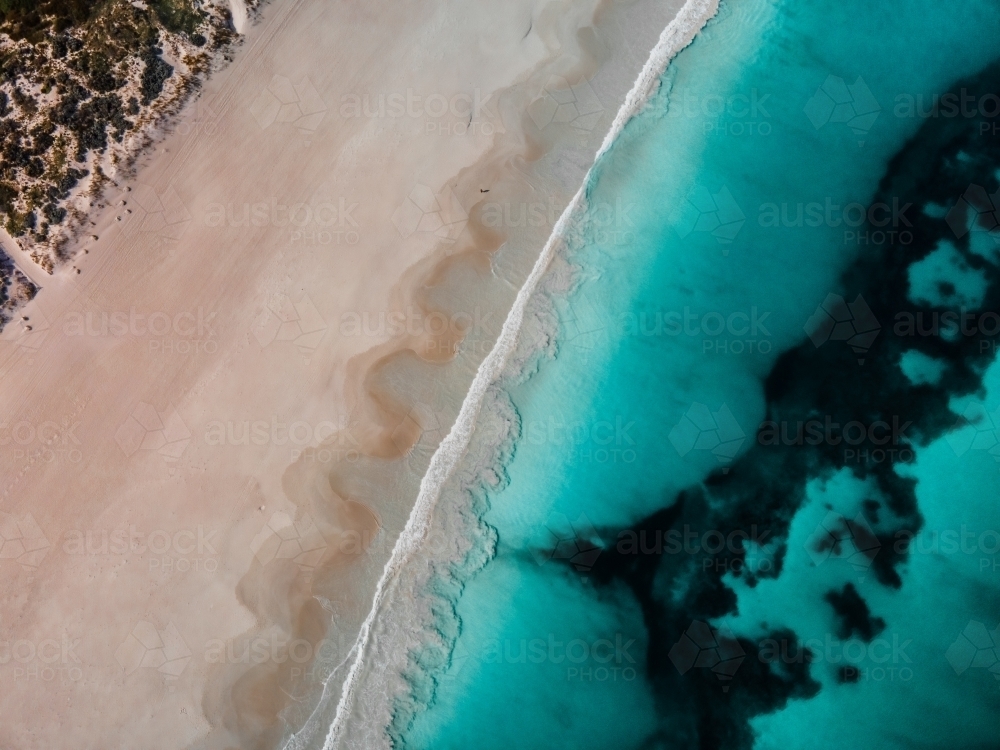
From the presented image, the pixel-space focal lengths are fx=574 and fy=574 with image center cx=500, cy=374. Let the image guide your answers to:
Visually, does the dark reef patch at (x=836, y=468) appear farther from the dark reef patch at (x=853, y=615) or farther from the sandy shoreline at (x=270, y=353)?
the sandy shoreline at (x=270, y=353)

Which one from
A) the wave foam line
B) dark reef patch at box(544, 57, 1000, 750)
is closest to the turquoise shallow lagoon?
dark reef patch at box(544, 57, 1000, 750)

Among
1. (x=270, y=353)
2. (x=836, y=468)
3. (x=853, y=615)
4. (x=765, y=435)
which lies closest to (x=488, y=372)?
(x=270, y=353)

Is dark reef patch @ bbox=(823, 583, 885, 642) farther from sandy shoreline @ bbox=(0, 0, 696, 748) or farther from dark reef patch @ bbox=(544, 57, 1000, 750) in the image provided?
sandy shoreline @ bbox=(0, 0, 696, 748)

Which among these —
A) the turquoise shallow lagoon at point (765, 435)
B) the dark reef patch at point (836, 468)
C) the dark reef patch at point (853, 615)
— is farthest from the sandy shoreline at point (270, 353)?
the dark reef patch at point (853, 615)

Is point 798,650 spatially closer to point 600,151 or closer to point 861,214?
point 861,214

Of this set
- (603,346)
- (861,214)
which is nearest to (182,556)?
(603,346)
